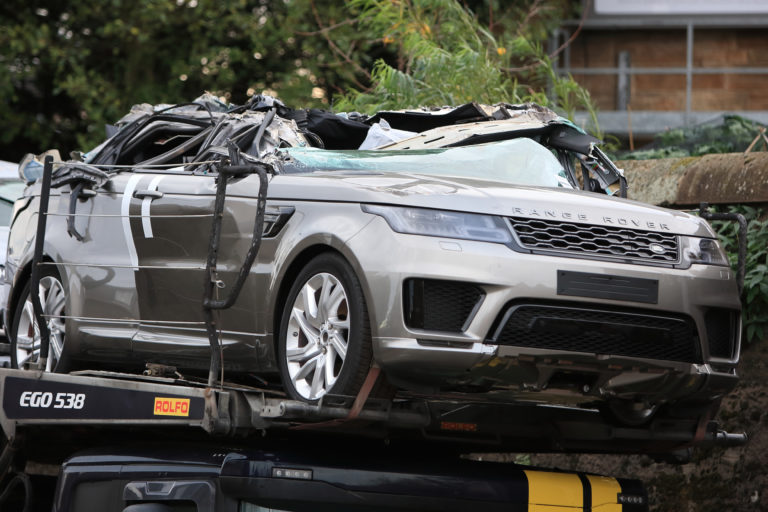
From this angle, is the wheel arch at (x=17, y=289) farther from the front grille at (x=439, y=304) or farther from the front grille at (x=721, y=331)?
the front grille at (x=721, y=331)

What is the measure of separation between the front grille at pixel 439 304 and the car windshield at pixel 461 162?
1327 mm

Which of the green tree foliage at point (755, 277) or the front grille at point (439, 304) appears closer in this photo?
the front grille at point (439, 304)

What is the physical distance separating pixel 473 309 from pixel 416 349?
279 mm

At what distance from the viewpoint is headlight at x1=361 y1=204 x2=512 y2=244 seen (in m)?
4.99

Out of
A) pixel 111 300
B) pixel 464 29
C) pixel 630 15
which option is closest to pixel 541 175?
pixel 111 300

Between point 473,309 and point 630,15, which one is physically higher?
point 630,15

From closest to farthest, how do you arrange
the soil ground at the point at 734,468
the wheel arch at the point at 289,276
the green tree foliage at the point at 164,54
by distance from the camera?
the wheel arch at the point at 289,276 → the soil ground at the point at 734,468 → the green tree foliage at the point at 164,54

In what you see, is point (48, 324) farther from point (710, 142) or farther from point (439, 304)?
point (710, 142)

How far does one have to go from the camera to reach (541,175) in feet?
21.3

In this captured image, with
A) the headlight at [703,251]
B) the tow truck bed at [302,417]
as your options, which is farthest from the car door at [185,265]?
the headlight at [703,251]

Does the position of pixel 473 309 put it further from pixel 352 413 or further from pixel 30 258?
pixel 30 258

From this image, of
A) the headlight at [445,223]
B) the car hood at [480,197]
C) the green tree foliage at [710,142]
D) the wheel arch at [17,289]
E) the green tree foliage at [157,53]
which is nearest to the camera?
the headlight at [445,223]

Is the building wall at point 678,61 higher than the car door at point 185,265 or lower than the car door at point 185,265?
higher

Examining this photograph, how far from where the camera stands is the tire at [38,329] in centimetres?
676
